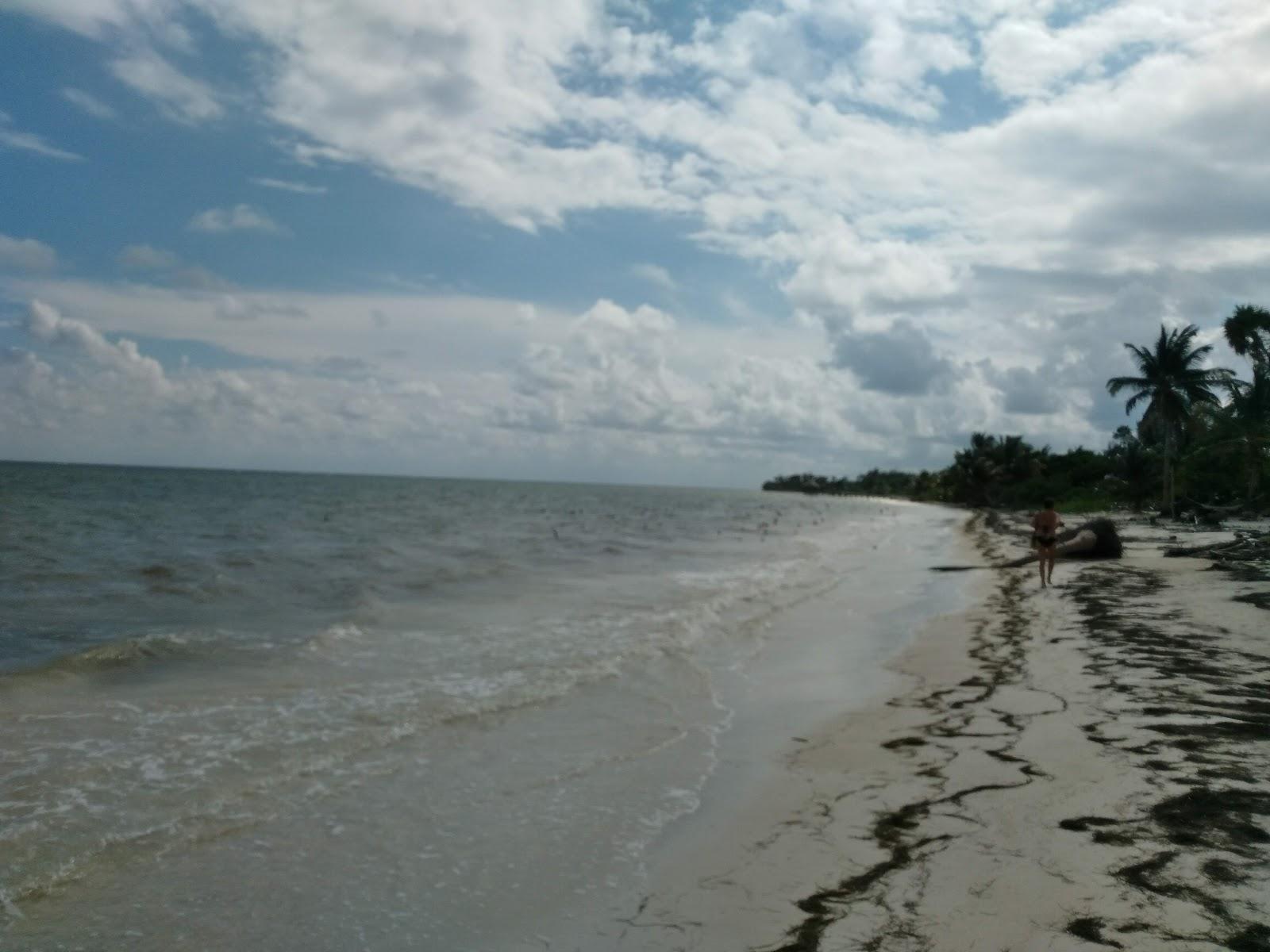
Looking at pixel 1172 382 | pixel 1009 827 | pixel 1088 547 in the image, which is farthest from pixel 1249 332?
pixel 1009 827

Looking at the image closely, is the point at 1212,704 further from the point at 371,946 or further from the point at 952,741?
the point at 371,946

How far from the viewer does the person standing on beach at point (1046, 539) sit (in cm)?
1870

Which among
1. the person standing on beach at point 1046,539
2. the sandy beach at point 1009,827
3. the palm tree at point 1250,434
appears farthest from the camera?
the palm tree at point 1250,434

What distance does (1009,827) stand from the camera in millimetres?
5188

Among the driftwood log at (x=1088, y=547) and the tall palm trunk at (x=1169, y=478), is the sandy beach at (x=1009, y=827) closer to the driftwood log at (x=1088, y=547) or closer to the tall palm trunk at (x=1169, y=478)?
the driftwood log at (x=1088, y=547)

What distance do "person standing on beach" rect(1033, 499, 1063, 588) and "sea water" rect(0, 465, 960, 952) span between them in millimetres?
2236

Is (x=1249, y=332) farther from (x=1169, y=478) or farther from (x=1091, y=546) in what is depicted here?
(x=1091, y=546)

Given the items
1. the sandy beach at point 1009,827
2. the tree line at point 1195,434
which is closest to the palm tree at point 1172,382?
the tree line at point 1195,434

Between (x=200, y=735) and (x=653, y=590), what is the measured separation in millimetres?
12916

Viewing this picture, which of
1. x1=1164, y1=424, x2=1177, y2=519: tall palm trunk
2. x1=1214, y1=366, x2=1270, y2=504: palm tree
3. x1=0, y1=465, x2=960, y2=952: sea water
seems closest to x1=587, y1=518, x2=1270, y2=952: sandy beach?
x1=0, y1=465, x2=960, y2=952: sea water

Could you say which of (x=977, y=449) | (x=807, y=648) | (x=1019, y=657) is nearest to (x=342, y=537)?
(x=807, y=648)

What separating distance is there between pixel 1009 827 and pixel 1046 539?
15.2 metres

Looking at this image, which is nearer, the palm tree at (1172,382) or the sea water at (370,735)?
the sea water at (370,735)

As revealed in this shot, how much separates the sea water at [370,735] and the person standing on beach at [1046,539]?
7.34ft
